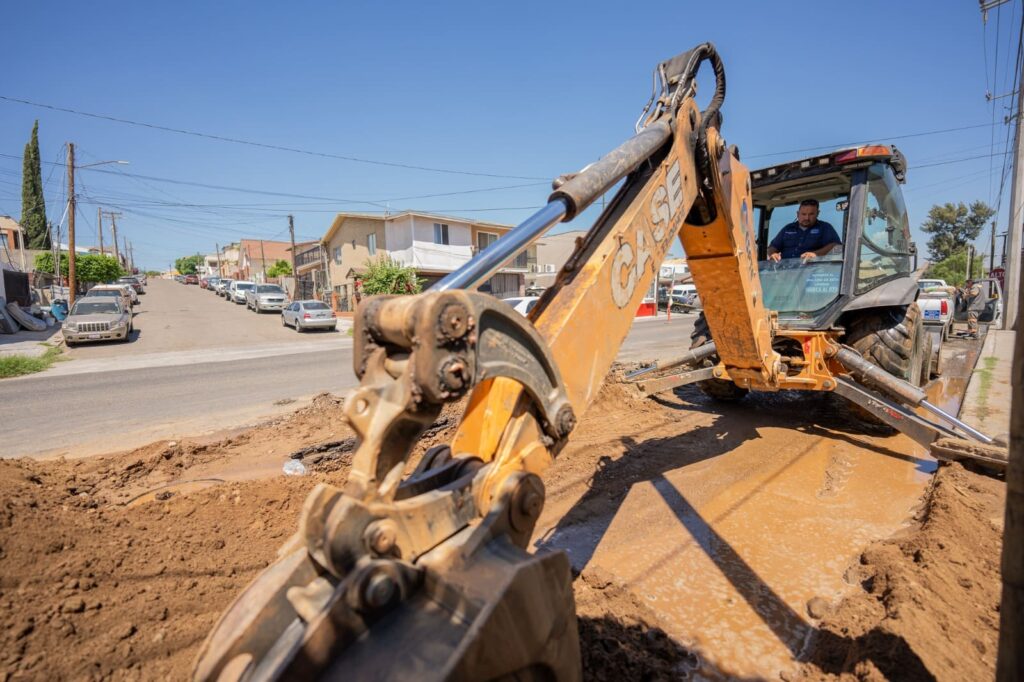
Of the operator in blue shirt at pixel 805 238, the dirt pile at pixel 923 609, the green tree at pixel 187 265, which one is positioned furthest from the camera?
the green tree at pixel 187 265

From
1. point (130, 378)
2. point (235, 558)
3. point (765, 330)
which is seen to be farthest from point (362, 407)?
point (130, 378)

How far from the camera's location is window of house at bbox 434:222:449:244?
32.5m

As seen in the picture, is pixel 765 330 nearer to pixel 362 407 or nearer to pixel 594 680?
pixel 594 680

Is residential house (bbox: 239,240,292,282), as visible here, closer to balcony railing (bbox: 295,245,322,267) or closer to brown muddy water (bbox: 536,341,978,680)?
balcony railing (bbox: 295,245,322,267)

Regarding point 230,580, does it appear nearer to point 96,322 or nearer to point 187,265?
point 96,322

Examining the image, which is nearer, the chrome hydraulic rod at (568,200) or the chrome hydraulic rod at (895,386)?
the chrome hydraulic rod at (568,200)

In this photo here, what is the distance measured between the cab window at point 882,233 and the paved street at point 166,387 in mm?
6744

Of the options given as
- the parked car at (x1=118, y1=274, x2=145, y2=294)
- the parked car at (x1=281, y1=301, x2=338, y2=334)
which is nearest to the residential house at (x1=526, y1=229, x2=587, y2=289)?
the parked car at (x1=281, y1=301, x2=338, y2=334)

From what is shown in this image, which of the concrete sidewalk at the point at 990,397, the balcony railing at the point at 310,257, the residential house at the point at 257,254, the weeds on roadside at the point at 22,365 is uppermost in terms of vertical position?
the residential house at the point at 257,254

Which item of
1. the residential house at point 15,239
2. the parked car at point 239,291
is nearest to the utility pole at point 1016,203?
the parked car at point 239,291

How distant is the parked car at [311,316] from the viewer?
22.4 m

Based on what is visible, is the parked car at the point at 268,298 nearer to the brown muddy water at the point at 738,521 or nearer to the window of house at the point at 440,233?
the window of house at the point at 440,233

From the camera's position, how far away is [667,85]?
9.93 feet

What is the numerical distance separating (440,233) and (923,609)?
105ft
